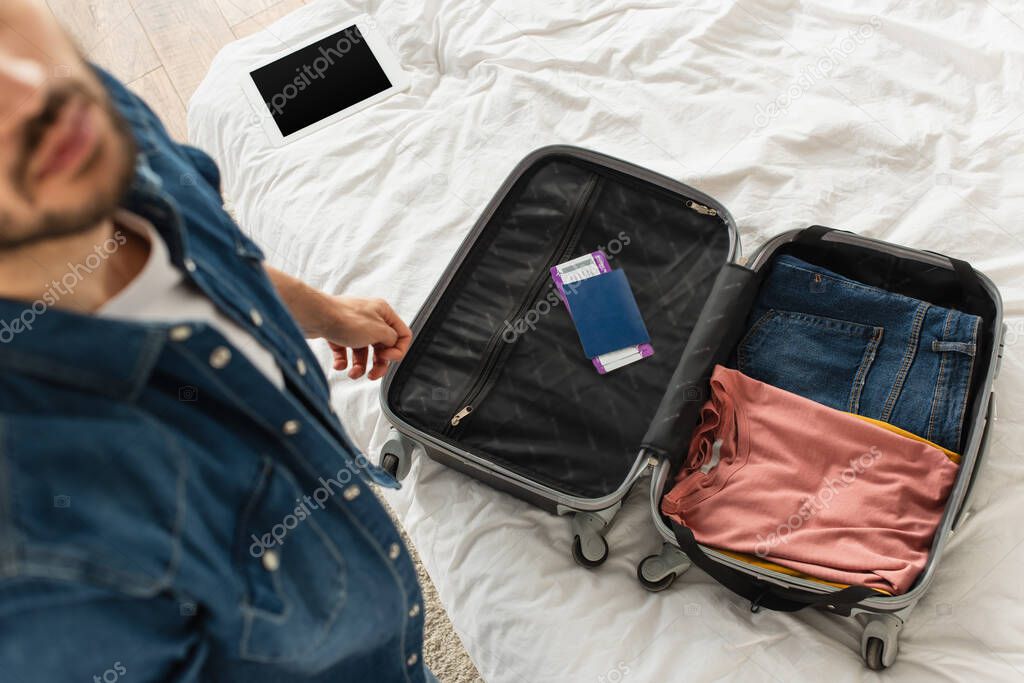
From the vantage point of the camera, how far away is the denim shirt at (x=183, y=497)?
1.53 feet

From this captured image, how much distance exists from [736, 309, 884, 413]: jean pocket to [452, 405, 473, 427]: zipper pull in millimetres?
405

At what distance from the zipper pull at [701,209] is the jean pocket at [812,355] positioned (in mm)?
179

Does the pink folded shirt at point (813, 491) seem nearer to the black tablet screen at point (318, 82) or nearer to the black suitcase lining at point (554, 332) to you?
the black suitcase lining at point (554, 332)

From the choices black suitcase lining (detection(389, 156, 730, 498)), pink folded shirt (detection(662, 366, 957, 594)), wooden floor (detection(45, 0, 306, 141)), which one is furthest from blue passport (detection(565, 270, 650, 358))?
wooden floor (detection(45, 0, 306, 141))

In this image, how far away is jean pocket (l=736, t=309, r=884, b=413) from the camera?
103cm

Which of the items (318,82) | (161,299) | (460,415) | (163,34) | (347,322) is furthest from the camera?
(163,34)

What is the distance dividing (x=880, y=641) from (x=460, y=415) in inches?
24.6

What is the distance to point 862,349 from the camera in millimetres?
1032

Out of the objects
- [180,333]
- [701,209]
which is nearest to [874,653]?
[701,209]

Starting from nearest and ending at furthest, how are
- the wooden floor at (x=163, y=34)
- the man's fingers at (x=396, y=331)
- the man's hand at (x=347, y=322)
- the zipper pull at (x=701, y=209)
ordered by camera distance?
the man's hand at (x=347, y=322) → the man's fingers at (x=396, y=331) → the zipper pull at (x=701, y=209) → the wooden floor at (x=163, y=34)

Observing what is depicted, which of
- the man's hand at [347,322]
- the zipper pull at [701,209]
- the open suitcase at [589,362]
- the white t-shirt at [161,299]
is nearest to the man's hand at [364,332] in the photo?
the man's hand at [347,322]

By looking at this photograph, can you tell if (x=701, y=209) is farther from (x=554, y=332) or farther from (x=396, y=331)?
(x=396, y=331)

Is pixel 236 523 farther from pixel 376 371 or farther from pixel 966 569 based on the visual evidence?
pixel 966 569

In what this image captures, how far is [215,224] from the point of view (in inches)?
25.7
